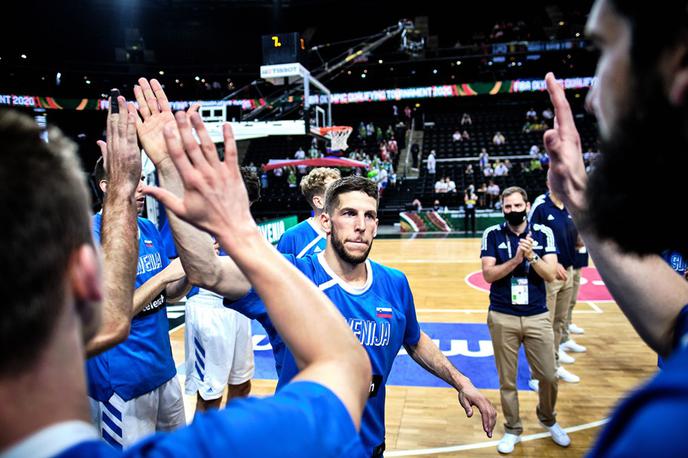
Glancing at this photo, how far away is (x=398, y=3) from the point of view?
29062mm

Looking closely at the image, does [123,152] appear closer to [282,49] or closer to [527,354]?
[527,354]

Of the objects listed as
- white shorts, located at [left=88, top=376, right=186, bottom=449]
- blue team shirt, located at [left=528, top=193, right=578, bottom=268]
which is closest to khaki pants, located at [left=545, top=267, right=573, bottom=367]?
blue team shirt, located at [left=528, top=193, right=578, bottom=268]

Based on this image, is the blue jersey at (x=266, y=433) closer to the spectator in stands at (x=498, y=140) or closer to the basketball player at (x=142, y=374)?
the basketball player at (x=142, y=374)

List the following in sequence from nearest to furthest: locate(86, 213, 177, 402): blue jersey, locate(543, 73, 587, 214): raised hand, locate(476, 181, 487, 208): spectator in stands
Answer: locate(543, 73, 587, 214): raised hand → locate(86, 213, 177, 402): blue jersey → locate(476, 181, 487, 208): spectator in stands

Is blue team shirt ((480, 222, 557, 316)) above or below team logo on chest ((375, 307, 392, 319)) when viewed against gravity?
below

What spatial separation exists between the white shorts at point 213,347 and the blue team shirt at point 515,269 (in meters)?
2.52

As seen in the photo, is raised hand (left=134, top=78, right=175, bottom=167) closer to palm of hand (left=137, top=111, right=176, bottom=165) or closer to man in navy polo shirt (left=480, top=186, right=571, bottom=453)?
palm of hand (left=137, top=111, right=176, bottom=165)

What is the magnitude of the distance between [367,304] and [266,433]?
1.77 m

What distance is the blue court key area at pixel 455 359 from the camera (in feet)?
17.9

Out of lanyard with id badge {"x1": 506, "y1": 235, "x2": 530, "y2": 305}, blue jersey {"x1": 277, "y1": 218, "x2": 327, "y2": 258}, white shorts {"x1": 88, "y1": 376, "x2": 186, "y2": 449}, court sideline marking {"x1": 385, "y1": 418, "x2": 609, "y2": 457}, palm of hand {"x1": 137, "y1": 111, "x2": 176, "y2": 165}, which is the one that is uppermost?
palm of hand {"x1": 137, "y1": 111, "x2": 176, "y2": 165}

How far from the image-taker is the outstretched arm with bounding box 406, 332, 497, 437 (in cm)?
228

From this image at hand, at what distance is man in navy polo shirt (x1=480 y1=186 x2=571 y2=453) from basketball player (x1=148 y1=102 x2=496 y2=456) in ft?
6.36

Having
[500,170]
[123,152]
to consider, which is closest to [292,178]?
[500,170]

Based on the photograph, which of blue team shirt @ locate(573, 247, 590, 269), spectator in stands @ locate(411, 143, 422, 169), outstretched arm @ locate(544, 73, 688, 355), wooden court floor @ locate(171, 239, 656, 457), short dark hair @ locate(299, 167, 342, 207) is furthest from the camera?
spectator in stands @ locate(411, 143, 422, 169)
